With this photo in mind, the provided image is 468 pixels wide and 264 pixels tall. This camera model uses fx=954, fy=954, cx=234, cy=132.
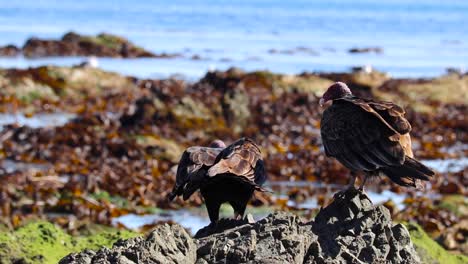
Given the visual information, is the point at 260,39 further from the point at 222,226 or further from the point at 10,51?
the point at 222,226

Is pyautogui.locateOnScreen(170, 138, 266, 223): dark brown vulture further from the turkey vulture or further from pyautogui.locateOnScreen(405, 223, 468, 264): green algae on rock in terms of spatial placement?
pyautogui.locateOnScreen(405, 223, 468, 264): green algae on rock

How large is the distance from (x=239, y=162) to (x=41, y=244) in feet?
5.33

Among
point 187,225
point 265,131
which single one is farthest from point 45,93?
point 187,225

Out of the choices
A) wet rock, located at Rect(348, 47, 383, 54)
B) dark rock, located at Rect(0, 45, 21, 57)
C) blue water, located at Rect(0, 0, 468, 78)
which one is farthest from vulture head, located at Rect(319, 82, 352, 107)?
Result: wet rock, located at Rect(348, 47, 383, 54)

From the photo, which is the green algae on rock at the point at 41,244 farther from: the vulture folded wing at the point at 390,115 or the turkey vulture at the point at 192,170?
the vulture folded wing at the point at 390,115

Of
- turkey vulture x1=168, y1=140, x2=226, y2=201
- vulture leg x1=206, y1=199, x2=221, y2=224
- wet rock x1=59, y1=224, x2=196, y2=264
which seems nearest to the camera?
wet rock x1=59, y1=224, x2=196, y2=264

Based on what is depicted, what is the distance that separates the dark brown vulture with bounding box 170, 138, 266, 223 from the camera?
671 cm

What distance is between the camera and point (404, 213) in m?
12.4

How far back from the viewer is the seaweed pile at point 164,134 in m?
12.6

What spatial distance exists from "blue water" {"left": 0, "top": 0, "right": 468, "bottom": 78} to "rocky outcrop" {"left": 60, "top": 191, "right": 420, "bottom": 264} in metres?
26.8

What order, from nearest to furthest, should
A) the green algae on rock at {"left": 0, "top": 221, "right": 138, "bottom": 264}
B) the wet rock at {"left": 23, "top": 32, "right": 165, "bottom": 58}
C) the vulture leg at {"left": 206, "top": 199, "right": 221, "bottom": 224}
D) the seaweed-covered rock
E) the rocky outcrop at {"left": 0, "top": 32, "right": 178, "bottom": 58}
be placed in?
the seaweed-covered rock → the green algae on rock at {"left": 0, "top": 221, "right": 138, "bottom": 264} → the vulture leg at {"left": 206, "top": 199, "right": 221, "bottom": 224} → the rocky outcrop at {"left": 0, "top": 32, "right": 178, "bottom": 58} → the wet rock at {"left": 23, "top": 32, "right": 165, "bottom": 58}

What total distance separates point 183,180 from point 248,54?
36059 mm

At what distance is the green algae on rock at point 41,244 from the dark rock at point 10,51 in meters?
32.8

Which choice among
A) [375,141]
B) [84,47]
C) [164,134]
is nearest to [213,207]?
[375,141]
